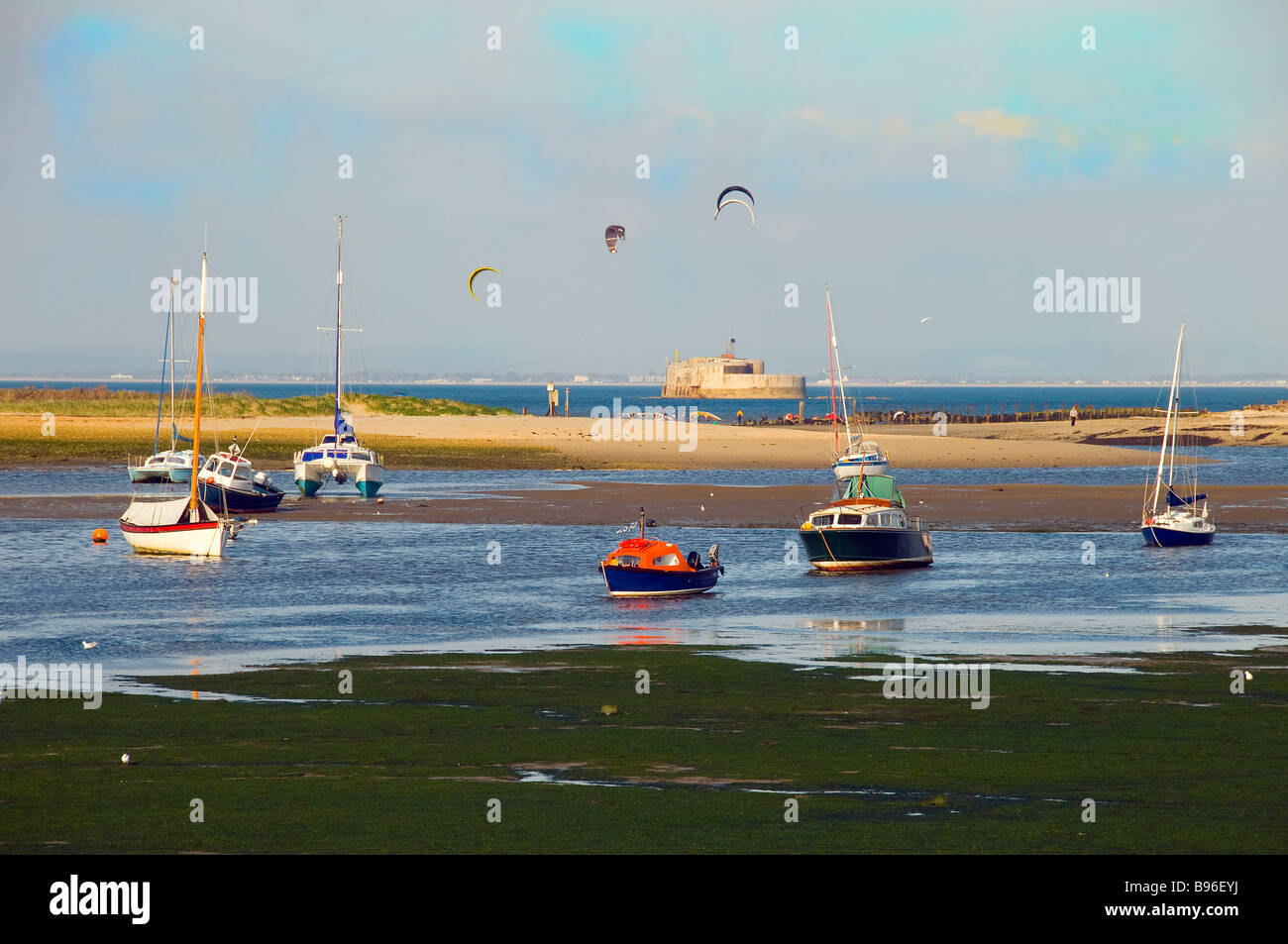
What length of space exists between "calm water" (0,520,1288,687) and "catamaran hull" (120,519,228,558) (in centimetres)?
66

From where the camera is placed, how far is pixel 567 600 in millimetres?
36344

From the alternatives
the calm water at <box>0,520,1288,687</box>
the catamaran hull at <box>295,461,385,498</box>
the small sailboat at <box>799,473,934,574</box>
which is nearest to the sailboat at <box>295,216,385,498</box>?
the catamaran hull at <box>295,461,385,498</box>

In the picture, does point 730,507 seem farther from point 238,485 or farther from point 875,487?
point 238,485

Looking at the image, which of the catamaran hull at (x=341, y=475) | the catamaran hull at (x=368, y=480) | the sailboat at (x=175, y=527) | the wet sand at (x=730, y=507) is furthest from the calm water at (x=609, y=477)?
the sailboat at (x=175, y=527)

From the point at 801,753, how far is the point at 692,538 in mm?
33691

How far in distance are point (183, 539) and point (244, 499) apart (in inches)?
605

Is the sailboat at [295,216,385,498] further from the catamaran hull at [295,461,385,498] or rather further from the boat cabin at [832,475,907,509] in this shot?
the boat cabin at [832,475,907,509]

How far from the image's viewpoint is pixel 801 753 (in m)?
18.0

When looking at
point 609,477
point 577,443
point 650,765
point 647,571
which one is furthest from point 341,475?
point 650,765

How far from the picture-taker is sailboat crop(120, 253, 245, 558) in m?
45.3

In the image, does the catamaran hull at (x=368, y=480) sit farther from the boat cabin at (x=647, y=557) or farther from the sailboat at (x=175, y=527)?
the boat cabin at (x=647, y=557)

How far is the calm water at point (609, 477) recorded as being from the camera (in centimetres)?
7200

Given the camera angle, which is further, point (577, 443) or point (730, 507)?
point (577, 443)
